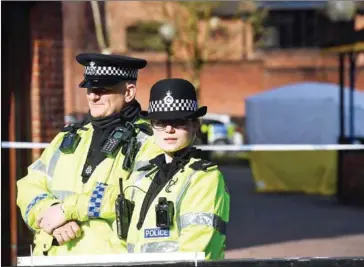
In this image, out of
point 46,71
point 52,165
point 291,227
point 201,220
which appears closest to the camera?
point 201,220

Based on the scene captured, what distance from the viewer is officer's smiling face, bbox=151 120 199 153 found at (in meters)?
3.03

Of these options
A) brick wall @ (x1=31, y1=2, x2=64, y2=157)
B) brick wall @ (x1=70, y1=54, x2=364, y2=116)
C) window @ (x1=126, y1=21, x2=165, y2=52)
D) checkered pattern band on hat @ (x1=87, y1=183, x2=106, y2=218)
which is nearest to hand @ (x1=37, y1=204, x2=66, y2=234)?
checkered pattern band on hat @ (x1=87, y1=183, x2=106, y2=218)

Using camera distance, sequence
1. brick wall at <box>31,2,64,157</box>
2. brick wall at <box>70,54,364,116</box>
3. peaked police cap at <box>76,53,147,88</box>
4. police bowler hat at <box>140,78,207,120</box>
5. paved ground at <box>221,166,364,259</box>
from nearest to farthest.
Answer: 1. police bowler hat at <box>140,78,207,120</box>
2. peaked police cap at <box>76,53,147,88</box>
3. brick wall at <box>31,2,64,157</box>
4. paved ground at <box>221,166,364,259</box>
5. brick wall at <box>70,54,364,116</box>

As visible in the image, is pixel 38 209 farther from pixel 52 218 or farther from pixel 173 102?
pixel 173 102

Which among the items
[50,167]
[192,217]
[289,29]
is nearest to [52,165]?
[50,167]

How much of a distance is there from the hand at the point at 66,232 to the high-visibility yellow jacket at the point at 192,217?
0.91 feet

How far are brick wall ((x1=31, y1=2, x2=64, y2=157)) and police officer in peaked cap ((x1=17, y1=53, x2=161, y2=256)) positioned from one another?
3.89 m

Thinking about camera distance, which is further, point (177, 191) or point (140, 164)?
point (140, 164)

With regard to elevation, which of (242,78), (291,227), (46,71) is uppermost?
(242,78)

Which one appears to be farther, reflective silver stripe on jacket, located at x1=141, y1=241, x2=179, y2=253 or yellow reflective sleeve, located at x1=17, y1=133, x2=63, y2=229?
yellow reflective sleeve, located at x1=17, y1=133, x2=63, y2=229

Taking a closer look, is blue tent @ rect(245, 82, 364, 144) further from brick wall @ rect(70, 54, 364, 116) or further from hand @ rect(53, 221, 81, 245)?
brick wall @ rect(70, 54, 364, 116)

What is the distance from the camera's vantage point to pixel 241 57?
3194cm

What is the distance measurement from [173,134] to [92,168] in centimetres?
43

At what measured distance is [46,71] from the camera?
744 centimetres
